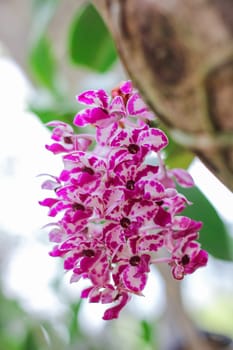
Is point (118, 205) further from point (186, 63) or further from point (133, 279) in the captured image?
point (186, 63)

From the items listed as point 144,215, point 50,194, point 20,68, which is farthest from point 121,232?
point 20,68

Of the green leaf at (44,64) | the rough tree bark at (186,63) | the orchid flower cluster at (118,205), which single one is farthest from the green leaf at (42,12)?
the rough tree bark at (186,63)

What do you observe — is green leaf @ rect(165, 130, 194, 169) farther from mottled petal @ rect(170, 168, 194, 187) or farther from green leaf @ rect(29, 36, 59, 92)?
green leaf @ rect(29, 36, 59, 92)

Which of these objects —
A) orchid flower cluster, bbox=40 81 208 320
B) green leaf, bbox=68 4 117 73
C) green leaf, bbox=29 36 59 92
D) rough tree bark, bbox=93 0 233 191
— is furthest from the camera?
green leaf, bbox=29 36 59 92

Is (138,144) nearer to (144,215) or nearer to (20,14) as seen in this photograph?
(144,215)

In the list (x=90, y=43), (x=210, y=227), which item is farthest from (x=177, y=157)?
(x=90, y=43)

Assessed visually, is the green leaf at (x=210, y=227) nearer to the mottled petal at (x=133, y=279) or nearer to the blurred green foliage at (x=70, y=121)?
the blurred green foliage at (x=70, y=121)

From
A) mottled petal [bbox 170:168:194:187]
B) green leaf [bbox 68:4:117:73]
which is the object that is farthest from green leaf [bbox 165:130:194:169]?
green leaf [bbox 68:4:117:73]
